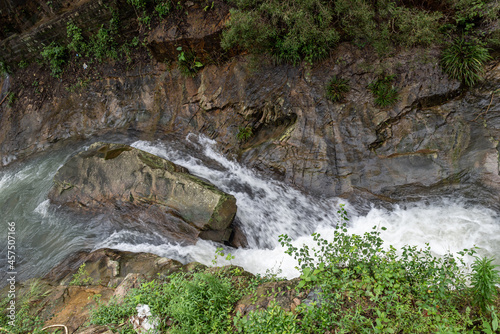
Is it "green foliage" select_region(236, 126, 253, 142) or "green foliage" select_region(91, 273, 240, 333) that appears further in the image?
"green foliage" select_region(236, 126, 253, 142)

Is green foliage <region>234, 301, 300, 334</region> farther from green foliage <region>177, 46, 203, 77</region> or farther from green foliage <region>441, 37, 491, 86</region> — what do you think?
green foliage <region>177, 46, 203, 77</region>

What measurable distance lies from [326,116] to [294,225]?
316 centimetres

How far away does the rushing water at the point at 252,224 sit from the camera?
5762 millimetres

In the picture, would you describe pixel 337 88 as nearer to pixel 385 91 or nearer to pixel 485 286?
pixel 385 91

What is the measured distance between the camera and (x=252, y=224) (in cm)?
692

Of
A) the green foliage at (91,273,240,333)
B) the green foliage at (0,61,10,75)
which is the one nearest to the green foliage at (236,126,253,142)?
the green foliage at (91,273,240,333)

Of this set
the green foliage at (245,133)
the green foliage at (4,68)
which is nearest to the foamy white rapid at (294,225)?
the green foliage at (245,133)

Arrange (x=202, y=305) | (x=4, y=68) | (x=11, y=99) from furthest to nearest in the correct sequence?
1. (x=4, y=68)
2. (x=11, y=99)
3. (x=202, y=305)

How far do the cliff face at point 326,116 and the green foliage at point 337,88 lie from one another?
170 mm

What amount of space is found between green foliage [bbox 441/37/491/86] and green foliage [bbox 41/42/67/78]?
43.8 feet

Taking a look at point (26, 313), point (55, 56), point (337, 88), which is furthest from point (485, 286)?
point (55, 56)

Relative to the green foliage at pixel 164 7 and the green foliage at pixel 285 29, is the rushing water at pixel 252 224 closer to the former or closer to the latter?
the green foliage at pixel 285 29

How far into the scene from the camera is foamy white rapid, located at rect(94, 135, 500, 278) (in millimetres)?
5617

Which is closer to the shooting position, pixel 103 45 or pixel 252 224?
pixel 252 224
